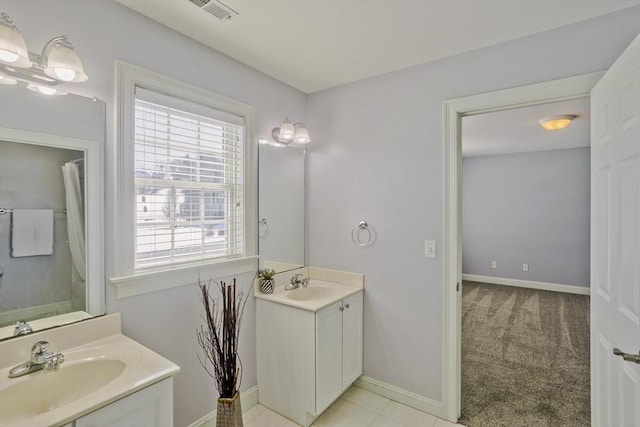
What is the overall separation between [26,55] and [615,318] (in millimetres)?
2649

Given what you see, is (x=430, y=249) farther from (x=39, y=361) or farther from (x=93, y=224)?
(x=39, y=361)

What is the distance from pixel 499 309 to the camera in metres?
4.51

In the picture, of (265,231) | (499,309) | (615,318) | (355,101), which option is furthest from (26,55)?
(499,309)

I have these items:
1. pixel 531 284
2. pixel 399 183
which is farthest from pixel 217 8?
pixel 531 284

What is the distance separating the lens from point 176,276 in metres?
1.86

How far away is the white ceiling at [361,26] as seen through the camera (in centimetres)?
162

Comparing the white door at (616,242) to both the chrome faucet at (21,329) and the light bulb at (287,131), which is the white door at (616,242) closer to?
the light bulb at (287,131)

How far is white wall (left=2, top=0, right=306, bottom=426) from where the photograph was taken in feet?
4.73

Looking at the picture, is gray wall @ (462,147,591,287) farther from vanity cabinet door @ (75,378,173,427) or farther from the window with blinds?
vanity cabinet door @ (75,378,173,427)

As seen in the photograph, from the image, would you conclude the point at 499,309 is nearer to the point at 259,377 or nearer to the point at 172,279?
the point at 259,377

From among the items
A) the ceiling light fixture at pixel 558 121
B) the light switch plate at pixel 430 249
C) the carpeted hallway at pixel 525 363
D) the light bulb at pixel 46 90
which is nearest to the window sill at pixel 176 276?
the light bulb at pixel 46 90

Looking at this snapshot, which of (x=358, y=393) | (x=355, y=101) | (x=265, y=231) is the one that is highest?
(x=355, y=101)

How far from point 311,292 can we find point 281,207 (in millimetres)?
731

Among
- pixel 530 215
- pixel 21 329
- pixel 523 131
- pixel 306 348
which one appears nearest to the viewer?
pixel 21 329
